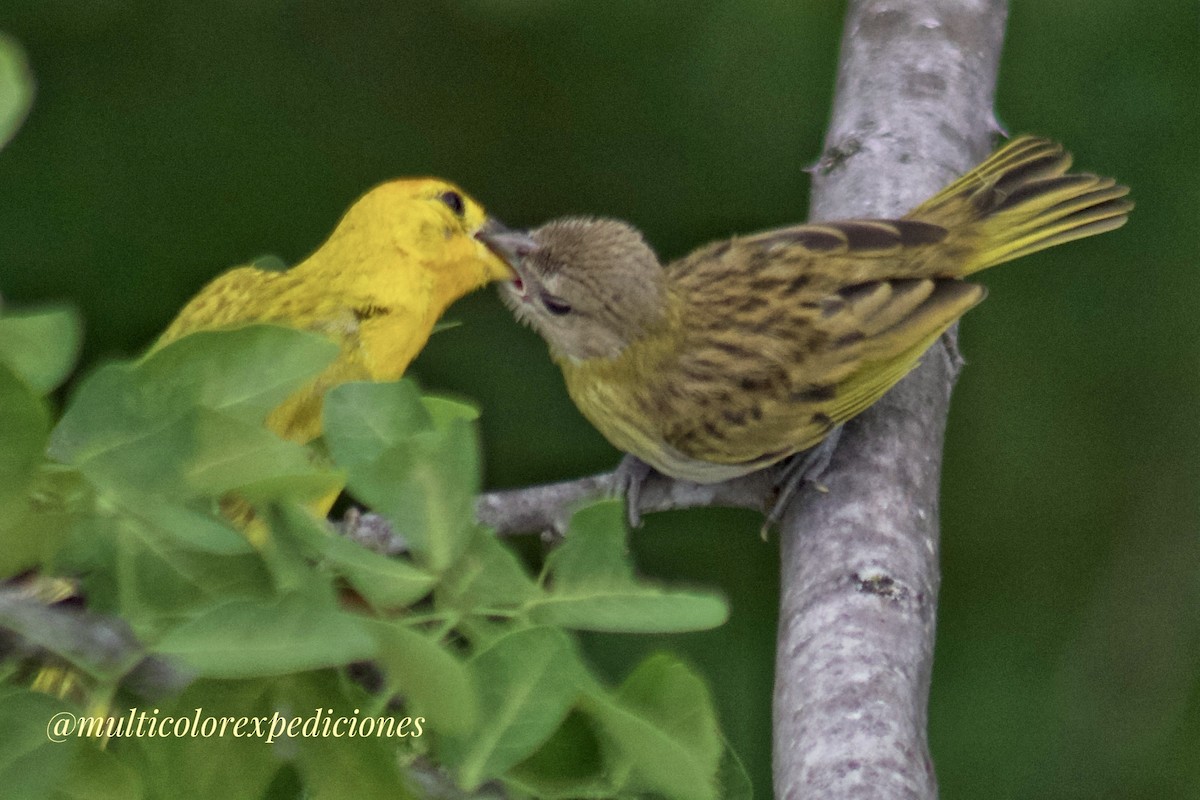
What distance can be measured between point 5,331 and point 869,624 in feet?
4.84

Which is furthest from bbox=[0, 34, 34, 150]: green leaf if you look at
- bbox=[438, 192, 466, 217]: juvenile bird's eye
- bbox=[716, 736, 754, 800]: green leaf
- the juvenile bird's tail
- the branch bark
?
the juvenile bird's tail

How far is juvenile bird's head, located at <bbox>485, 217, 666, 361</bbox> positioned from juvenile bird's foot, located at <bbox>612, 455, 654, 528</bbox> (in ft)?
0.81

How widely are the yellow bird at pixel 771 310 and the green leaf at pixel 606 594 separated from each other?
5.93 feet

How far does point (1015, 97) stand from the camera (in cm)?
478

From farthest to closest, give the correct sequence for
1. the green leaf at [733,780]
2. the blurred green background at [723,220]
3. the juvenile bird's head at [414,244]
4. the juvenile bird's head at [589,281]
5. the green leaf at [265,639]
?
the blurred green background at [723,220]
the juvenile bird's head at [589,281]
the juvenile bird's head at [414,244]
the green leaf at [733,780]
the green leaf at [265,639]

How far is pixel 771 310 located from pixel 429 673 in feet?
7.49

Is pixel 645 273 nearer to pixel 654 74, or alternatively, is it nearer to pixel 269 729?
pixel 654 74

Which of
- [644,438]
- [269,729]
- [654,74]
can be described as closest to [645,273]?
[644,438]

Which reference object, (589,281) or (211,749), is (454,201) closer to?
(589,281)

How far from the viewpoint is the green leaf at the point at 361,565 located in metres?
0.87

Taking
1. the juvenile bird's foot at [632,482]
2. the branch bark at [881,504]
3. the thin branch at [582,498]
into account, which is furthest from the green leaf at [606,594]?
the juvenile bird's foot at [632,482]

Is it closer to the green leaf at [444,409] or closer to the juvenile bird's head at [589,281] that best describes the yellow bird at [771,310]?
the juvenile bird's head at [589,281]

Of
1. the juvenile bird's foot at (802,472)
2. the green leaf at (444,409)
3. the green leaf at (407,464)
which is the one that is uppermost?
the green leaf at (407,464)

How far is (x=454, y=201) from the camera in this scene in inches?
120
